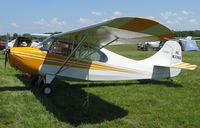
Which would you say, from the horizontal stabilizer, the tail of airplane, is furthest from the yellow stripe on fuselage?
the horizontal stabilizer

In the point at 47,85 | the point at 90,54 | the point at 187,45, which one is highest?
the point at 187,45

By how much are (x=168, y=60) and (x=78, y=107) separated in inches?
191

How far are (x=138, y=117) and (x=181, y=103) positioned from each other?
1.84 meters

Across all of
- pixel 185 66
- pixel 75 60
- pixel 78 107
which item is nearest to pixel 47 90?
pixel 75 60

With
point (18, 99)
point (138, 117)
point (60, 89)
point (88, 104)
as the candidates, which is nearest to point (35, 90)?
point (60, 89)

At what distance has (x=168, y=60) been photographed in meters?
11.7

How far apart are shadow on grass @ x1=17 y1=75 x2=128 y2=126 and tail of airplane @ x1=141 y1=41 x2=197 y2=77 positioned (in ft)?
9.05

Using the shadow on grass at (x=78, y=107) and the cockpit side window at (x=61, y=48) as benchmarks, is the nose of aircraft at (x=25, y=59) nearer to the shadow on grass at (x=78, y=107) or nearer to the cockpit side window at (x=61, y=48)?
the cockpit side window at (x=61, y=48)

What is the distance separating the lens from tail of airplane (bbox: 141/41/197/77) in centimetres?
1148

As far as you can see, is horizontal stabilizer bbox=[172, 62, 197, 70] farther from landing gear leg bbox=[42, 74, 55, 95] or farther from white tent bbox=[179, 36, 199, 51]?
white tent bbox=[179, 36, 199, 51]

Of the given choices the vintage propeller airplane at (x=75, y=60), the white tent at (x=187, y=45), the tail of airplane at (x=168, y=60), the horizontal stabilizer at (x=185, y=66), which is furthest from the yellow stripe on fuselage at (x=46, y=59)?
the white tent at (x=187, y=45)

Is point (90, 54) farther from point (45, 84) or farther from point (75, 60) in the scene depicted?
Result: point (45, 84)

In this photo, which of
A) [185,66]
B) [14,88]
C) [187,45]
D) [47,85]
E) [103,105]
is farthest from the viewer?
[187,45]

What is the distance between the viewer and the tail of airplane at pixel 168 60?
11.5 meters
